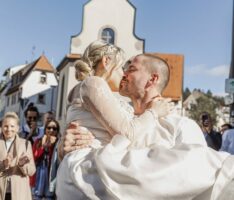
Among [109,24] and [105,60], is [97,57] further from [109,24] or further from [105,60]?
[109,24]

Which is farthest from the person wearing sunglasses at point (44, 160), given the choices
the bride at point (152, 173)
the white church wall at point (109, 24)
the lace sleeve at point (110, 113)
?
the white church wall at point (109, 24)

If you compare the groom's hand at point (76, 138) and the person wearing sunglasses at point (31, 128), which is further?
the person wearing sunglasses at point (31, 128)

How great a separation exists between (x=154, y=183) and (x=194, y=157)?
0.25 meters

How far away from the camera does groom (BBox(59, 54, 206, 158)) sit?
268cm

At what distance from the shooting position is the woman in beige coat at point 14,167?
20.1 feet

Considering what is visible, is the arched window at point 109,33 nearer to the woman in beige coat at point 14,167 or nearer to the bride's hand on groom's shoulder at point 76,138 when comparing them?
the woman in beige coat at point 14,167

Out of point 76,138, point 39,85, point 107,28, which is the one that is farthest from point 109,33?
point 76,138

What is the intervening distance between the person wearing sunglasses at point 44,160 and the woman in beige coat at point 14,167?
1.07 m

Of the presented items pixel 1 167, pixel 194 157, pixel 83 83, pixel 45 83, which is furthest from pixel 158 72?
pixel 45 83

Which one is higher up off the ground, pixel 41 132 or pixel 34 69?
pixel 34 69

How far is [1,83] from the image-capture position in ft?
317

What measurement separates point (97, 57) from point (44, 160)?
484 cm

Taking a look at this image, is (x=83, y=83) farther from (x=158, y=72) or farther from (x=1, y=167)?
(x=1, y=167)

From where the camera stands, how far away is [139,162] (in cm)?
221
